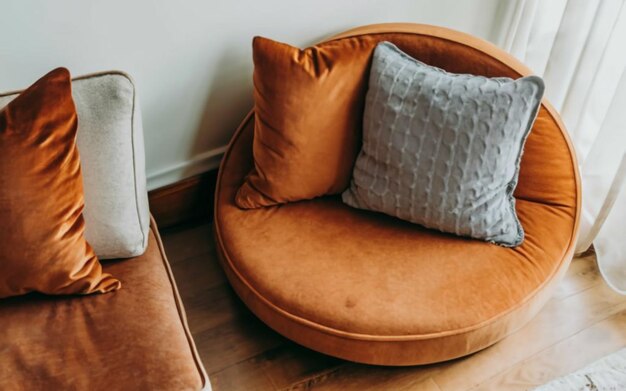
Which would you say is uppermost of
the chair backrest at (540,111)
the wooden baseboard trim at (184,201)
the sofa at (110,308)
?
the chair backrest at (540,111)

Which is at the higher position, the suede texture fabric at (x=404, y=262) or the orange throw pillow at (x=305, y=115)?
the orange throw pillow at (x=305, y=115)

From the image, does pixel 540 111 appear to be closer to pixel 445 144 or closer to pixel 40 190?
pixel 445 144

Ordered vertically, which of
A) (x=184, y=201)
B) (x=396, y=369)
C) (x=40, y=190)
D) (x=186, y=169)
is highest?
(x=40, y=190)

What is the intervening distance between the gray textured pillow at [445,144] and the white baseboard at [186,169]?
0.50 m

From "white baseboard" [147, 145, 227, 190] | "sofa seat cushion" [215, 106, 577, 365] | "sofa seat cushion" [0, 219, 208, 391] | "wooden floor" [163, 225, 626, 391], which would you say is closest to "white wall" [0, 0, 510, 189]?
"white baseboard" [147, 145, 227, 190]

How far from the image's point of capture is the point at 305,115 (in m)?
1.43

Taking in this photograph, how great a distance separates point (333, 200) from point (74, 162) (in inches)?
25.4

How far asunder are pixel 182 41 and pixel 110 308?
0.66 metres

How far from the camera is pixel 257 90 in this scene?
146 centimetres

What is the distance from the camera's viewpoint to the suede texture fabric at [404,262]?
4.37 ft

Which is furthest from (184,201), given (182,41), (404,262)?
(404,262)

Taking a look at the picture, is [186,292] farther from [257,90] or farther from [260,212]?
[257,90]

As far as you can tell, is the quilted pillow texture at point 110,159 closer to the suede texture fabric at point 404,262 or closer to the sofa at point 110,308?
the sofa at point 110,308

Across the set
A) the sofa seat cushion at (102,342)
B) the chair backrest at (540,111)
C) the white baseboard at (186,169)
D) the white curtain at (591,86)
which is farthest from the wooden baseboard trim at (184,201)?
the white curtain at (591,86)
